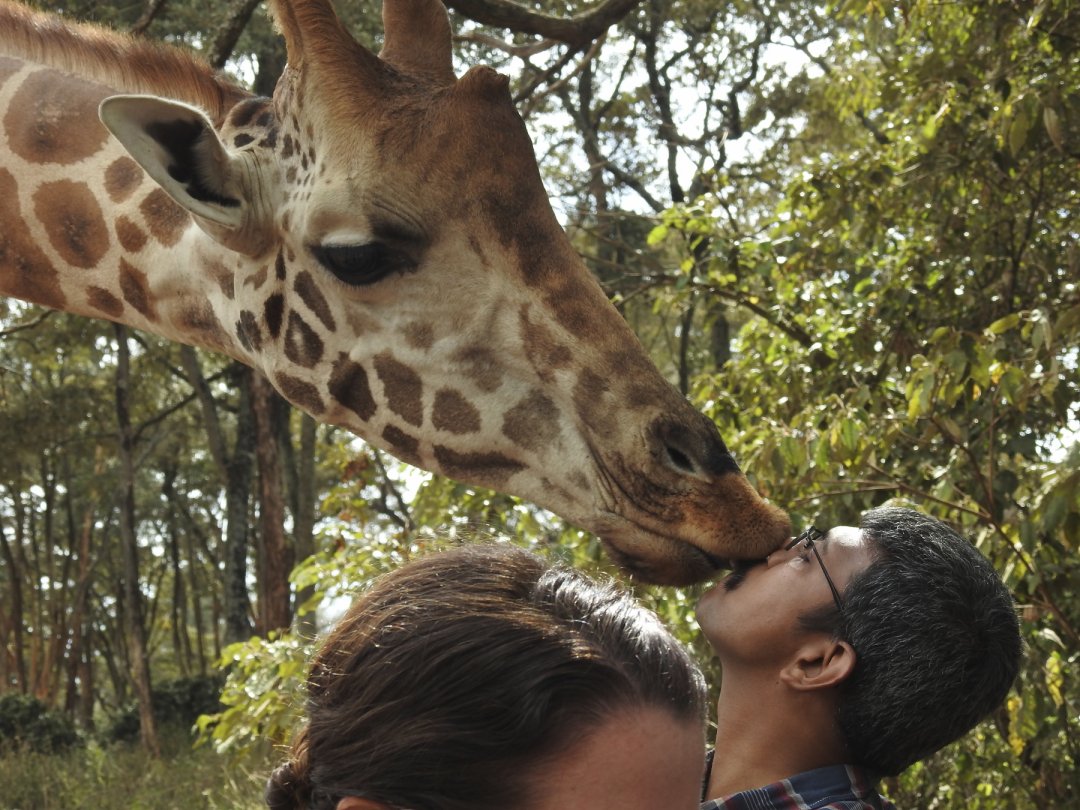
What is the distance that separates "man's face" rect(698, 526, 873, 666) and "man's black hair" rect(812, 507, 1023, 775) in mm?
52

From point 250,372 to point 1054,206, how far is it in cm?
1186

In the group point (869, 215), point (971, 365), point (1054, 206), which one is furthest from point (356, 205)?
point (1054, 206)

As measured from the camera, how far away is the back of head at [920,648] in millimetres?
2385

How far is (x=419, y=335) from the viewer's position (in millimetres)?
2672

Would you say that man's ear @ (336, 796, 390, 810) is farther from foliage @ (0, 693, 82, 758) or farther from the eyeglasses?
foliage @ (0, 693, 82, 758)

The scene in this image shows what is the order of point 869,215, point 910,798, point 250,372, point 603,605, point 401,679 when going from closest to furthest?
point 401,679 → point 603,605 → point 910,798 → point 869,215 → point 250,372

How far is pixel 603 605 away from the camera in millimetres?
1426

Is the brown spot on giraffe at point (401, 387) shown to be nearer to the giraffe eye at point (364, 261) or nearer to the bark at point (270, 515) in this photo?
the giraffe eye at point (364, 261)

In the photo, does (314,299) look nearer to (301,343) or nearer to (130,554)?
(301,343)

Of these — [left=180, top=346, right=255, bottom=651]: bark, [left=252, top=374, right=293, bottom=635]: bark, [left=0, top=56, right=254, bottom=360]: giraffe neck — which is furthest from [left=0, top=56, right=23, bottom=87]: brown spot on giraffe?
[left=180, top=346, right=255, bottom=651]: bark

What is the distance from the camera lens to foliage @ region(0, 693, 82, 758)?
16.3 metres

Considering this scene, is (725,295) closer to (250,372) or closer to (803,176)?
(803,176)

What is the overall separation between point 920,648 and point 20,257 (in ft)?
8.43

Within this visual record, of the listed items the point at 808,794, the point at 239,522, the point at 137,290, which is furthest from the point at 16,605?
the point at 808,794
